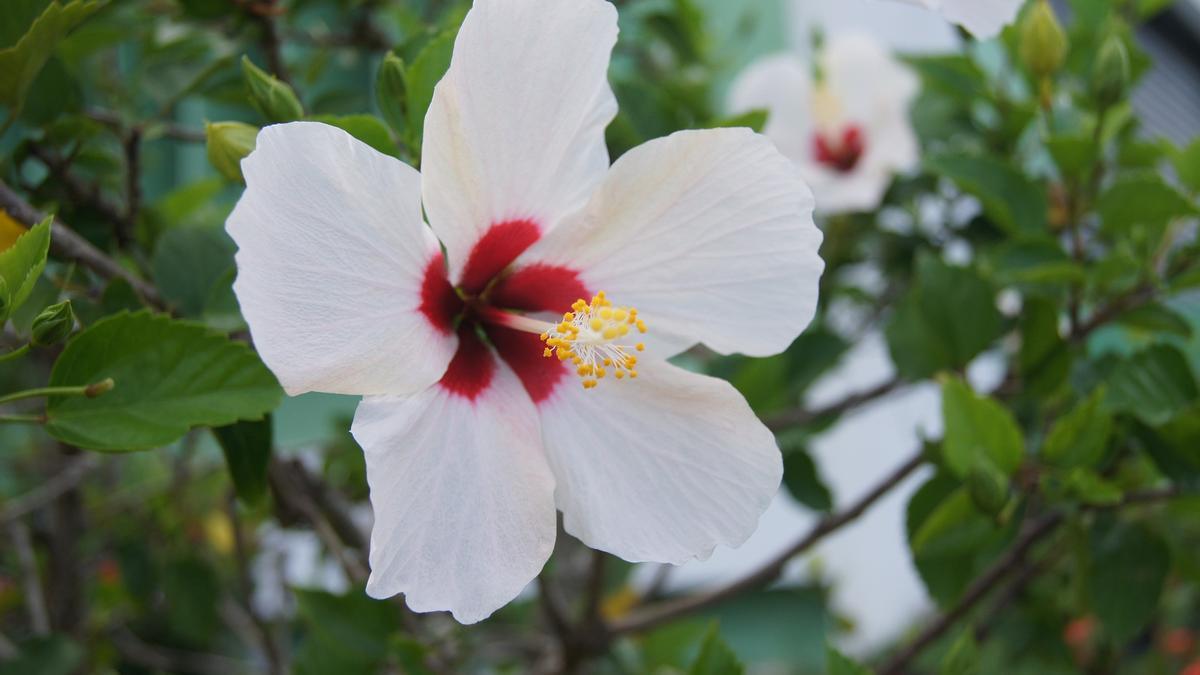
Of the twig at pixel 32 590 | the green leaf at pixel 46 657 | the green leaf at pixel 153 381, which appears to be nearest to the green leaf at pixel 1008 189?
the green leaf at pixel 153 381

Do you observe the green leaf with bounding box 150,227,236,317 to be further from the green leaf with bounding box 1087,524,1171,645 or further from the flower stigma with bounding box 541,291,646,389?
the green leaf with bounding box 1087,524,1171,645

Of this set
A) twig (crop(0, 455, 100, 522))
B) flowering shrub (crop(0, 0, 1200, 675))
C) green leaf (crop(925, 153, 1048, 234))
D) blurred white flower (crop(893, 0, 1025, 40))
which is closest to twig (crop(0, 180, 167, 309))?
flowering shrub (crop(0, 0, 1200, 675))

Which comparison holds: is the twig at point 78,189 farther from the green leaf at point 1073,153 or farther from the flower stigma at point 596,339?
the green leaf at point 1073,153

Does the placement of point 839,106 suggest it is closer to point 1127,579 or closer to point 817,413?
point 817,413

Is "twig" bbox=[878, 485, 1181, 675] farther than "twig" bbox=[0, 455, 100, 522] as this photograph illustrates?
No

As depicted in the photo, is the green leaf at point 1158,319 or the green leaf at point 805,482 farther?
the green leaf at point 805,482

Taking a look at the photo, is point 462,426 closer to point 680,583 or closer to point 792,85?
point 792,85
